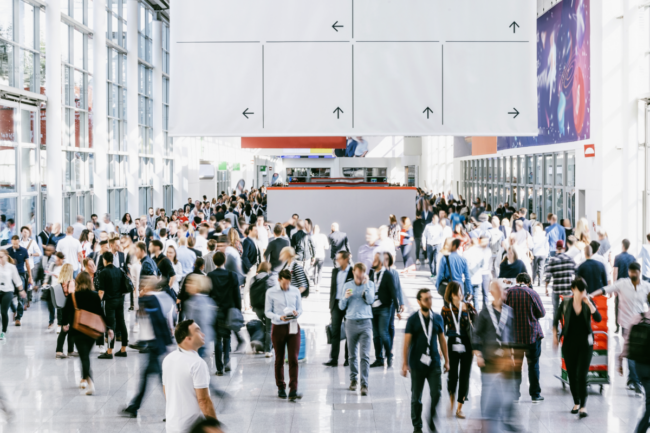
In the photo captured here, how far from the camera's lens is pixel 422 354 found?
23.3 ft

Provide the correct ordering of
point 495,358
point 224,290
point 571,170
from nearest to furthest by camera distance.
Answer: point 495,358
point 224,290
point 571,170

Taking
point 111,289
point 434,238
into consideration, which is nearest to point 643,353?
point 111,289

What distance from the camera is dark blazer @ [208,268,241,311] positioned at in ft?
30.4

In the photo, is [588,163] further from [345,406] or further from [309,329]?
[345,406]

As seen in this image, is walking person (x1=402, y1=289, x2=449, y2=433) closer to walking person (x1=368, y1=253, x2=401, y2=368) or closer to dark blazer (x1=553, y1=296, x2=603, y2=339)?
dark blazer (x1=553, y1=296, x2=603, y2=339)

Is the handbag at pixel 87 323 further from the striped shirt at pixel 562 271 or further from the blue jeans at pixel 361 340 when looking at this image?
the striped shirt at pixel 562 271

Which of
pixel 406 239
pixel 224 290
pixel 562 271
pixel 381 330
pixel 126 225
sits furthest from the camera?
pixel 126 225

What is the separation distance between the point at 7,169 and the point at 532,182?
16.8 metres

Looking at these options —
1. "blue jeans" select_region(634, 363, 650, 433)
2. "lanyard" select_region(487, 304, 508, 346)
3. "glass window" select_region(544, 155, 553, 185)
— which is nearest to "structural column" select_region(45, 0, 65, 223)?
"glass window" select_region(544, 155, 553, 185)

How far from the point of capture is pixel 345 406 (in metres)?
8.23

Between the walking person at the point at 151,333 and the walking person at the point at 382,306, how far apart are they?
8.76 ft

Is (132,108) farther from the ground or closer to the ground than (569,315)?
farther from the ground

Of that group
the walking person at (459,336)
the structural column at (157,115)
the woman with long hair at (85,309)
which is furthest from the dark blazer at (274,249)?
the structural column at (157,115)

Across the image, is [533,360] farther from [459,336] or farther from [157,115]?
[157,115]
